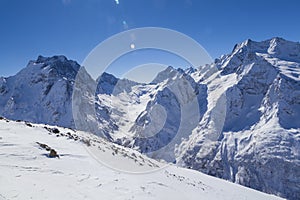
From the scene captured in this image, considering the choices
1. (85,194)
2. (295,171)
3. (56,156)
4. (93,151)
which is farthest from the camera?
(295,171)

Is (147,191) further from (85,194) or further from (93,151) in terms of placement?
(93,151)

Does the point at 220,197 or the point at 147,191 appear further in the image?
the point at 220,197

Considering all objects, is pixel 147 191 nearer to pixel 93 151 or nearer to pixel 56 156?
pixel 56 156

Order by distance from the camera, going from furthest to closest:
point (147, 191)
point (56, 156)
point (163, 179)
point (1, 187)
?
point (163, 179)
point (56, 156)
point (147, 191)
point (1, 187)

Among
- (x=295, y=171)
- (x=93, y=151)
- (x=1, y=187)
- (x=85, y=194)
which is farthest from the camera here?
(x=295, y=171)

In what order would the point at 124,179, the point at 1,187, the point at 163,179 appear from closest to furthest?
the point at 1,187 < the point at 124,179 < the point at 163,179

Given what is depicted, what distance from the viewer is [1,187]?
10258 mm

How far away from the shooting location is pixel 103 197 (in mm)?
11578

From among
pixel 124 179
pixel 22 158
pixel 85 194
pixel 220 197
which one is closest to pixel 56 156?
pixel 22 158

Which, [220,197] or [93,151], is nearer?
[220,197]

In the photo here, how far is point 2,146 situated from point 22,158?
205cm

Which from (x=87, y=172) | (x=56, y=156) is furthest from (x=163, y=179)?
(x=56, y=156)

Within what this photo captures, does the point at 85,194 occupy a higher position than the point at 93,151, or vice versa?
the point at 93,151

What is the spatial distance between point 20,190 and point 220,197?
13.1 meters
